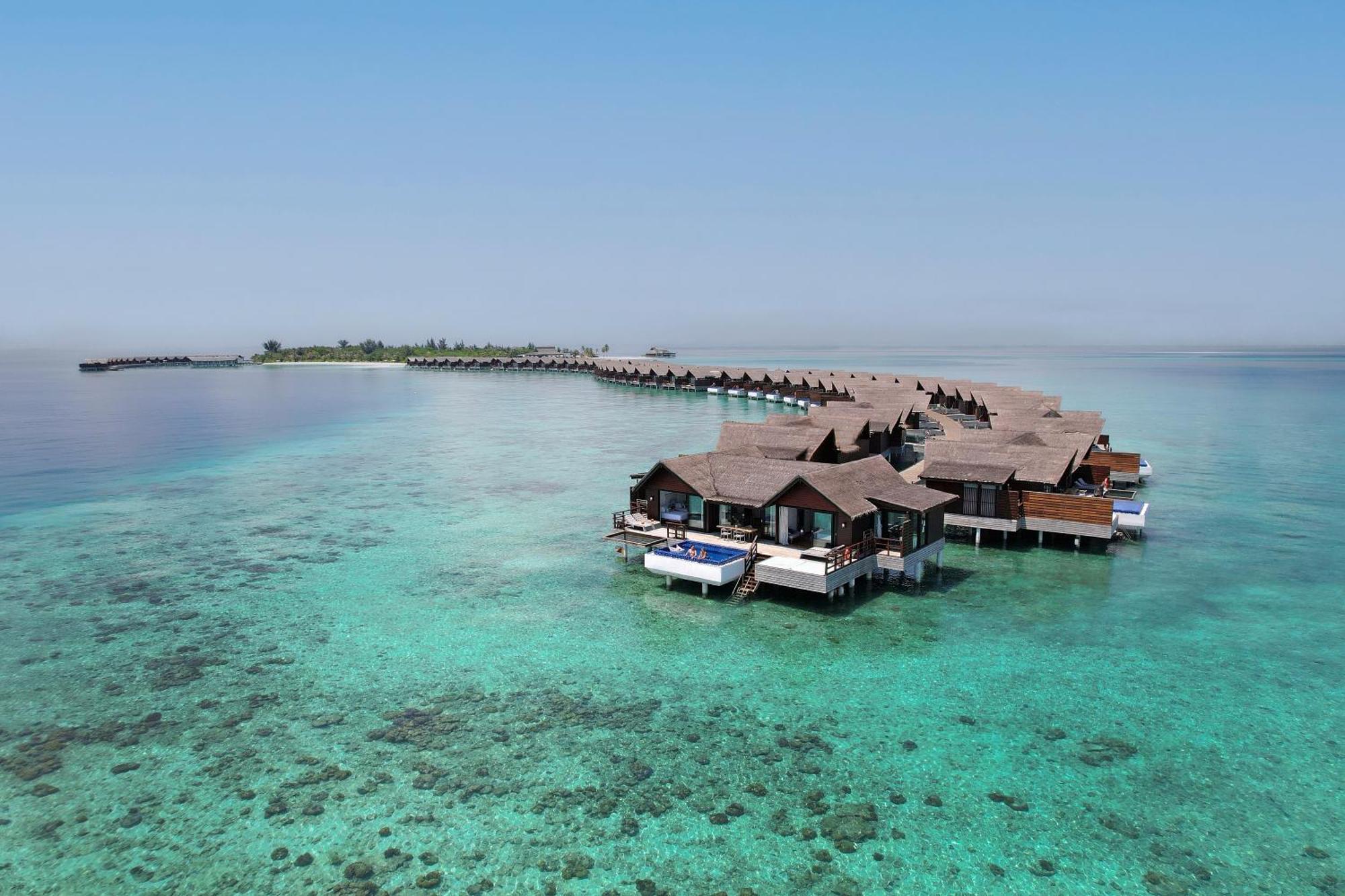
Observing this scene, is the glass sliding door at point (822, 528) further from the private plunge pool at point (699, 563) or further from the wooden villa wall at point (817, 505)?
the private plunge pool at point (699, 563)

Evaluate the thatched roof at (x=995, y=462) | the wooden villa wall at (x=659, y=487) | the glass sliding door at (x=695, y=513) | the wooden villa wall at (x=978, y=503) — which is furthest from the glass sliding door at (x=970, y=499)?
the wooden villa wall at (x=659, y=487)

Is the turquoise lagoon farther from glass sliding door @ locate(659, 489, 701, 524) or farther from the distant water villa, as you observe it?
glass sliding door @ locate(659, 489, 701, 524)

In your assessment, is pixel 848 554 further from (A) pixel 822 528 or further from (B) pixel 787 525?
(B) pixel 787 525

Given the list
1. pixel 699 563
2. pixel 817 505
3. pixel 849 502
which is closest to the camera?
pixel 849 502

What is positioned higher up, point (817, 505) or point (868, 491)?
point (868, 491)

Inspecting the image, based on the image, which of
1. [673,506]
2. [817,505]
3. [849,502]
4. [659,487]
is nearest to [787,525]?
[817,505]

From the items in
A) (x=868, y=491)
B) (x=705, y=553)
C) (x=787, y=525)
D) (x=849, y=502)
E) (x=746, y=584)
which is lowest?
(x=746, y=584)
